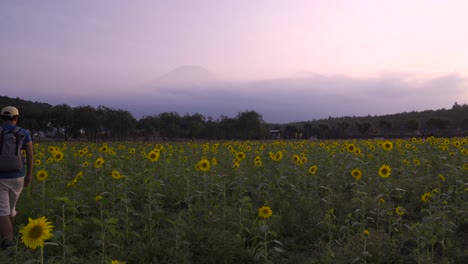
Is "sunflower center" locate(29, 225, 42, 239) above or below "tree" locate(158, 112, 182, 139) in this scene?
below

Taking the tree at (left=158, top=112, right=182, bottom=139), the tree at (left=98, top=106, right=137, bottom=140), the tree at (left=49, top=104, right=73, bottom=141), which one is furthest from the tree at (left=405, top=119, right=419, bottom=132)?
the tree at (left=49, top=104, right=73, bottom=141)

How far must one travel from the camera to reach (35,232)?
2572 mm

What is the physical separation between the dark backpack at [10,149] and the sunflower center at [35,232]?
2.49 metres

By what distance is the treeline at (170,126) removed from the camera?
1735 inches

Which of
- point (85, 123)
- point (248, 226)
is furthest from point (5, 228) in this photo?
point (85, 123)

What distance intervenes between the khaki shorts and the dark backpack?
15cm

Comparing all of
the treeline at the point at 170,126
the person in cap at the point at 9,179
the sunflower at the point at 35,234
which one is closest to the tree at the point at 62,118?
the treeline at the point at 170,126

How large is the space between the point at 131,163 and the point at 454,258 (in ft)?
22.3

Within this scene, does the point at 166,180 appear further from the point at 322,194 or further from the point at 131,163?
the point at 322,194

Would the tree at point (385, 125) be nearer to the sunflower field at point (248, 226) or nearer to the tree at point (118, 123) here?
the tree at point (118, 123)

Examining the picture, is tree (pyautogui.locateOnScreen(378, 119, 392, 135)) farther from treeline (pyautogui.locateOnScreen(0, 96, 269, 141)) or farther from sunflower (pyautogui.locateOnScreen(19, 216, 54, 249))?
sunflower (pyautogui.locateOnScreen(19, 216, 54, 249))

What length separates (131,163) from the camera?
9.20 meters

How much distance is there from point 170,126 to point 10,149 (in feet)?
149

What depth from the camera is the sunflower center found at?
8.40 ft
